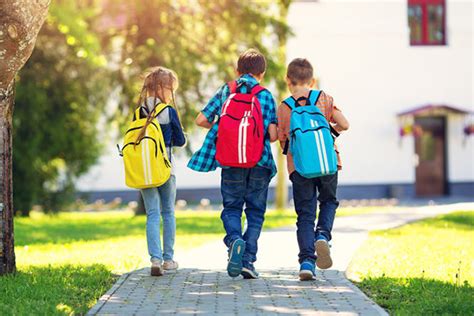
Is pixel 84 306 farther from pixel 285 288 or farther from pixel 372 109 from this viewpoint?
pixel 372 109

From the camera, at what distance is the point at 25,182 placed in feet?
75.5

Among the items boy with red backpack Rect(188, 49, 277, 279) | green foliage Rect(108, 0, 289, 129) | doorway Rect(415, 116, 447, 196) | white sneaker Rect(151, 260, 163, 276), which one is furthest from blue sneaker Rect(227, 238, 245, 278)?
doorway Rect(415, 116, 447, 196)

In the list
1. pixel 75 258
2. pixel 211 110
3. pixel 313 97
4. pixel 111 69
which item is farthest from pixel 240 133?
pixel 111 69

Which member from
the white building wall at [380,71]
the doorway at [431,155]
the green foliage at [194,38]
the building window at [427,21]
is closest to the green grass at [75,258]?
the green foliage at [194,38]

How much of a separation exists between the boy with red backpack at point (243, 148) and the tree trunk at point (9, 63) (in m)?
1.58

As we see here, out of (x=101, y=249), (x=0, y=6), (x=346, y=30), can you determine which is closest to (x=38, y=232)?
(x=101, y=249)

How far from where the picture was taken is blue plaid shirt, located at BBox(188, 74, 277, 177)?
8.80 m

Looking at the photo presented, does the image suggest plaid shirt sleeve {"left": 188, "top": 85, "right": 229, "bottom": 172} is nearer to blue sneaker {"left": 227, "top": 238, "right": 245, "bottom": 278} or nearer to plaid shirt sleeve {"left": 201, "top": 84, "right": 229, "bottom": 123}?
plaid shirt sleeve {"left": 201, "top": 84, "right": 229, "bottom": 123}

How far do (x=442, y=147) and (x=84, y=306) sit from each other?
28432 mm

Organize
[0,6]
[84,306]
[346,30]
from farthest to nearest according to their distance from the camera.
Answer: [346,30] < [0,6] < [84,306]

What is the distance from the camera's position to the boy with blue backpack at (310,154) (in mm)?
8508

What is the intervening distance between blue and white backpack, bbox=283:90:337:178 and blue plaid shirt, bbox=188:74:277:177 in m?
0.28

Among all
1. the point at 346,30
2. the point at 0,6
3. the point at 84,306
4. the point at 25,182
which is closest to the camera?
the point at 84,306

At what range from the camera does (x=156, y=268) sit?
911 cm
